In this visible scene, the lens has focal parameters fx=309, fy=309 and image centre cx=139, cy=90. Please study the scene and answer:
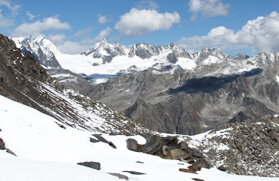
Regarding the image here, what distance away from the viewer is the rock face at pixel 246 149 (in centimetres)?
4559

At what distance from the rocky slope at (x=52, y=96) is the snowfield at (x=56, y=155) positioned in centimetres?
3201

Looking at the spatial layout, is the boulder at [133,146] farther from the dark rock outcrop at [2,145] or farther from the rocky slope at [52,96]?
the rocky slope at [52,96]

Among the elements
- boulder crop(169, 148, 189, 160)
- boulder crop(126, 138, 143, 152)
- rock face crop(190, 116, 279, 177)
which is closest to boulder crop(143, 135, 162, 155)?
boulder crop(126, 138, 143, 152)

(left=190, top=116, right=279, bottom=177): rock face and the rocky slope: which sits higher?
the rocky slope

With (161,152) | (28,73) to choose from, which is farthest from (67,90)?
(161,152)

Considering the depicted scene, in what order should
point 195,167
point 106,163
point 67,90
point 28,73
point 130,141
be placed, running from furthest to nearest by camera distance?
point 67,90
point 28,73
point 130,141
point 195,167
point 106,163

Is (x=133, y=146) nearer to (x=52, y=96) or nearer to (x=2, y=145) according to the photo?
(x=2, y=145)

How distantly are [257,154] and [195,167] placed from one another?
91.2 ft

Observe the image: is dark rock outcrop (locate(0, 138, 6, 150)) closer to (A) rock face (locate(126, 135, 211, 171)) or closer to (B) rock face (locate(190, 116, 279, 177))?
(A) rock face (locate(126, 135, 211, 171))

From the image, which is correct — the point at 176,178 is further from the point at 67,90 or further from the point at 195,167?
the point at 67,90

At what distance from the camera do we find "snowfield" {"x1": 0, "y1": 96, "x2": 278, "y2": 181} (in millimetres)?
14156

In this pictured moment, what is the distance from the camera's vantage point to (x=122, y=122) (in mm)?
83562

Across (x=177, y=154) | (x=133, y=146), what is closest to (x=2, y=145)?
(x=133, y=146)

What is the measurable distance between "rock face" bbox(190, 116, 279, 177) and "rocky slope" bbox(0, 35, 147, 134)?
24.7m
